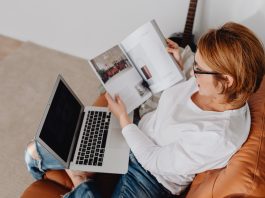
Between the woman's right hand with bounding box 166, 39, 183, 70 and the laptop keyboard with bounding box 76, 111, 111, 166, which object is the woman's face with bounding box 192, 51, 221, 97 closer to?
the woman's right hand with bounding box 166, 39, 183, 70

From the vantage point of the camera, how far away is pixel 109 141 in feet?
4.47

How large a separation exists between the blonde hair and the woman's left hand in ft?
1.46

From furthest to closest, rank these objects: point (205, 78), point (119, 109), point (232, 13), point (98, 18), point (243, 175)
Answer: point (98, 18) → point (232, 13) → point (119, 109) → point (205, 78) → point (243, 175)

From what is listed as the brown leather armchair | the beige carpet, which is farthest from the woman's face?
the beige carpet

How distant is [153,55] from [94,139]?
1.43 ft

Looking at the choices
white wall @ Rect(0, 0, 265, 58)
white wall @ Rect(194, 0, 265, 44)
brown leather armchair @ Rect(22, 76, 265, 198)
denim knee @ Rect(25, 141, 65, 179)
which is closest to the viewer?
brown leather armchair @ Rect(22, 76, 265, 198)

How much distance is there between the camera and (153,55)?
1.41 m

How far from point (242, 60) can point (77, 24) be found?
58.0 inches

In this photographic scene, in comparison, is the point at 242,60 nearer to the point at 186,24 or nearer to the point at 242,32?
the point at 242,32

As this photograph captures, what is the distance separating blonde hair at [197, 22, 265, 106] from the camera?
3.13ft

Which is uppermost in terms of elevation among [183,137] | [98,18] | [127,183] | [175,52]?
[98,18]

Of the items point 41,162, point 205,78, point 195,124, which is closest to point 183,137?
point 195,124

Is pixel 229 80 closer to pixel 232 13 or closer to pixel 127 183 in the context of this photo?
pixel 127 183

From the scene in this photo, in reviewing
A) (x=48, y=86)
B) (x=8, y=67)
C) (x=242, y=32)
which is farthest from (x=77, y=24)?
(x=242, y=32)
